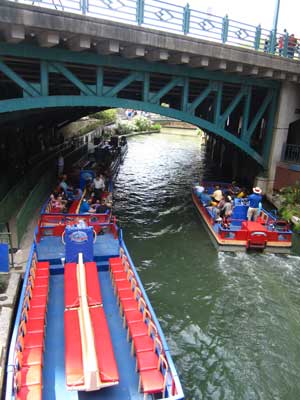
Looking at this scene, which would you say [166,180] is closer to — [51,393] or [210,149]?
[210,149]

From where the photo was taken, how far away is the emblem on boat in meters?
8.95

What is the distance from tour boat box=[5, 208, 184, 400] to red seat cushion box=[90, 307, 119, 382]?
0.02 m

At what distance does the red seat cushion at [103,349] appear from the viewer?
5.52 m

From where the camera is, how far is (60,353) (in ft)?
21.5

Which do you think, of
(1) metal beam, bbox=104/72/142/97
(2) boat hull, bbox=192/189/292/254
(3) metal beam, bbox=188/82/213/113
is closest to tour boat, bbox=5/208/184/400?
(2) boat hull, bbox=192/189/292/254

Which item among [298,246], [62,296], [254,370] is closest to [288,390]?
[254,370]

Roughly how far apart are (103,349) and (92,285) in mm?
2022

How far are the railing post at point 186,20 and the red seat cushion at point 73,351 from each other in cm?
1212

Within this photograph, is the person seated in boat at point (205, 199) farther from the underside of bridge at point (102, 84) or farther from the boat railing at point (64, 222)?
the boat railing at point (64, 222)

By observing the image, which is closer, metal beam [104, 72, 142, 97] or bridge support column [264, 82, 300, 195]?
metal beam [104, 72, 142, 97]

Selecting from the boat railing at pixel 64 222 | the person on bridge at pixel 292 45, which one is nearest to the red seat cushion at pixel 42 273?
the boat railing at pixel 64 222

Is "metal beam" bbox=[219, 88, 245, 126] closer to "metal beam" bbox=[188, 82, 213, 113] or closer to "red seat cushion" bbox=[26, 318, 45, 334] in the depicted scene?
"metal beam" bbox=[188, 82, 213, 113]

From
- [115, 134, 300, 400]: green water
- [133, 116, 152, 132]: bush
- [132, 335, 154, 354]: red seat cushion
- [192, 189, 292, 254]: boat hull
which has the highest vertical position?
[133, 116, 152, 132]: bush

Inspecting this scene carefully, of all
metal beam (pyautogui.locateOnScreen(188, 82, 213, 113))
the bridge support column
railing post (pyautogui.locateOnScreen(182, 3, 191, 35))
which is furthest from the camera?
the bridge support column
